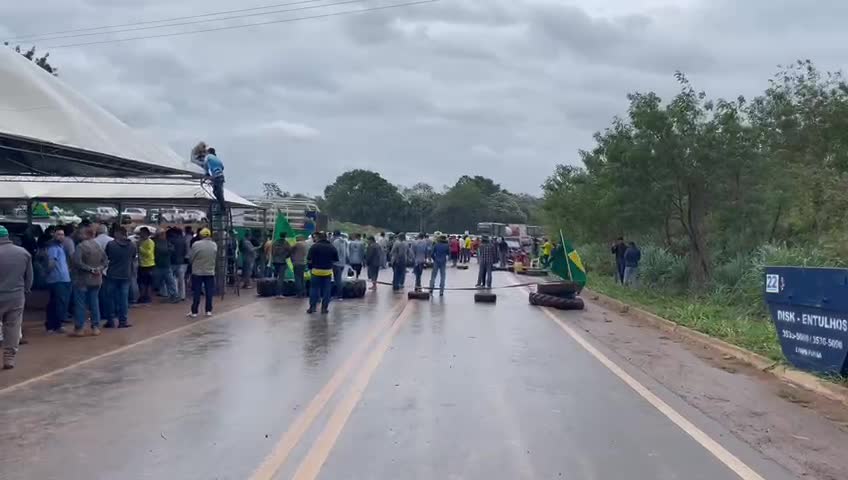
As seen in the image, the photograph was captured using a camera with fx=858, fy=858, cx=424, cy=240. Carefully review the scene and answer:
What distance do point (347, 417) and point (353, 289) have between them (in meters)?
14.2

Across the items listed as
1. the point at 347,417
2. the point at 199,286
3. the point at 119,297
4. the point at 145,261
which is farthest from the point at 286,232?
the point at 347,417

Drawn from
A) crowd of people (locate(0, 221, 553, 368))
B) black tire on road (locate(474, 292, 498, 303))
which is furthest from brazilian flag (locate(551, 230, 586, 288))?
crowd of people (locate(0, 221, 553, 368))

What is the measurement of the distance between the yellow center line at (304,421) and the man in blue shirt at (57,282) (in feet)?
16.4

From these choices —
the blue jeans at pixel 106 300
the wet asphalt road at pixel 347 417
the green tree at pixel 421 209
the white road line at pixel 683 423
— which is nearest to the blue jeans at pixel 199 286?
the blue jeans at pixel 106 300

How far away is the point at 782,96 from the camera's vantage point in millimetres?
25875

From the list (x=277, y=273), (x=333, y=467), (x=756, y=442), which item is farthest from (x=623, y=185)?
(x=333, y=467)

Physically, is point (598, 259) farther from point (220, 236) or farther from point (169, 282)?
point (169, 282)

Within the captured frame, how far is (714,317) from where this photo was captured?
59.2 feet

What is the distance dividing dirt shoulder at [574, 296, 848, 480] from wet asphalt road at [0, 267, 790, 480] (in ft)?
1.15

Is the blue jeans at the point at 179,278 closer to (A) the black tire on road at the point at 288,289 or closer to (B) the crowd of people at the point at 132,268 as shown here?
(B) the crowd of people at the point at 132,268

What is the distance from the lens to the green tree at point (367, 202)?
102 m

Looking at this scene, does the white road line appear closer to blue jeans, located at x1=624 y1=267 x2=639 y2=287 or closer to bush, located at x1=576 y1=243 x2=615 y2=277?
blue jeans, located at x1=624 y1=267 x2=639 y2=287

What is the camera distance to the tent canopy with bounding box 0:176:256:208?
2194 cm

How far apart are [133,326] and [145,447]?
357 inches
